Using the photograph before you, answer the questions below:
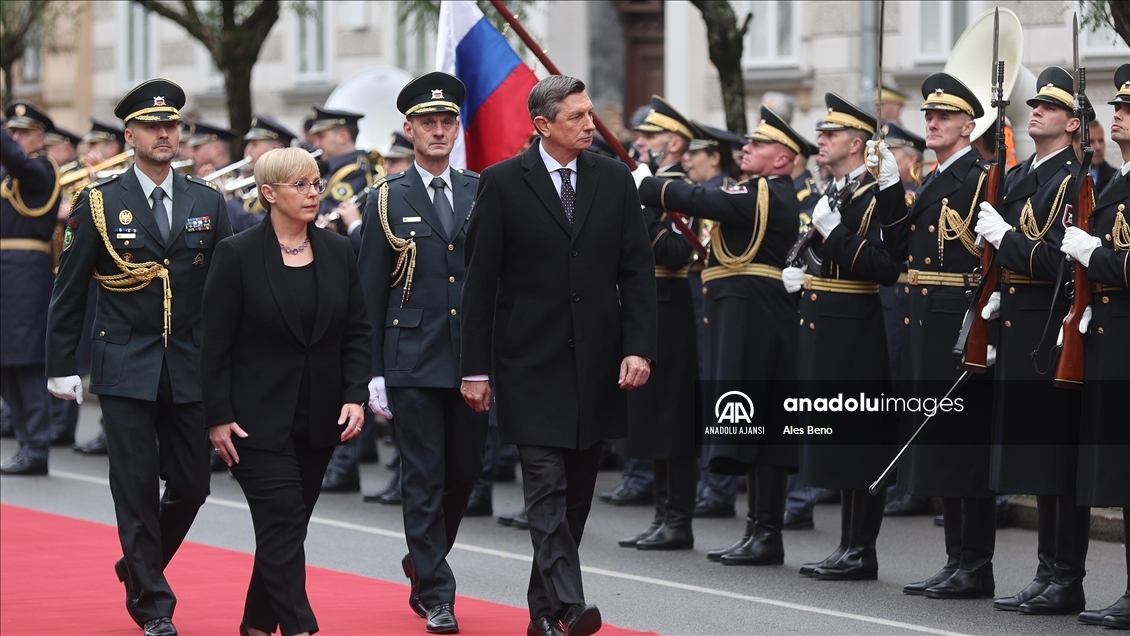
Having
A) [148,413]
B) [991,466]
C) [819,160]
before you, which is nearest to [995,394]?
[991,466]

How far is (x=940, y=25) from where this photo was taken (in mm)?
18969

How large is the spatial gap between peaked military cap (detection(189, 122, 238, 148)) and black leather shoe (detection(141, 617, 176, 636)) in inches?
330

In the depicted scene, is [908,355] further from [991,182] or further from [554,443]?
[554,443]

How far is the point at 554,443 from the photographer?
24.9ft

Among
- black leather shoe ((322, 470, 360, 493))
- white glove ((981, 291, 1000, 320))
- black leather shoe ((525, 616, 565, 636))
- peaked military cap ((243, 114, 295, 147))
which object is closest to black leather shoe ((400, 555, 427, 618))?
black leather shoe ((525, 616, 565, 636))

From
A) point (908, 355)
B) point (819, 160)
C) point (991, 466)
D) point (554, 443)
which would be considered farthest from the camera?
point (819, 160)

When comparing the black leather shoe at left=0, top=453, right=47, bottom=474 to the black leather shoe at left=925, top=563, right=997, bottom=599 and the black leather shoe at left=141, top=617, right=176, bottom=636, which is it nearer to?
the black leather shoe at left=141, top=617, right=176, bottom=636

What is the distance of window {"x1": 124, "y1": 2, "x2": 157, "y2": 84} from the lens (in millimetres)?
29891

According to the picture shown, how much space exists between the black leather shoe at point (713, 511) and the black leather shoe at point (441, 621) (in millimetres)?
4137

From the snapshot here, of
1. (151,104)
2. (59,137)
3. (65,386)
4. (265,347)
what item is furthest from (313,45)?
(265,347)

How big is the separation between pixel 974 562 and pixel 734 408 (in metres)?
1.84

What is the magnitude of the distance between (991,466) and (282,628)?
11.8 feet

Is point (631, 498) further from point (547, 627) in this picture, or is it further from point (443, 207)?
point (547, 627)

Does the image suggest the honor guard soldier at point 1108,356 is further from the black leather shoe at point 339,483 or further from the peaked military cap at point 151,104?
the black leather shoe at point 339,483
